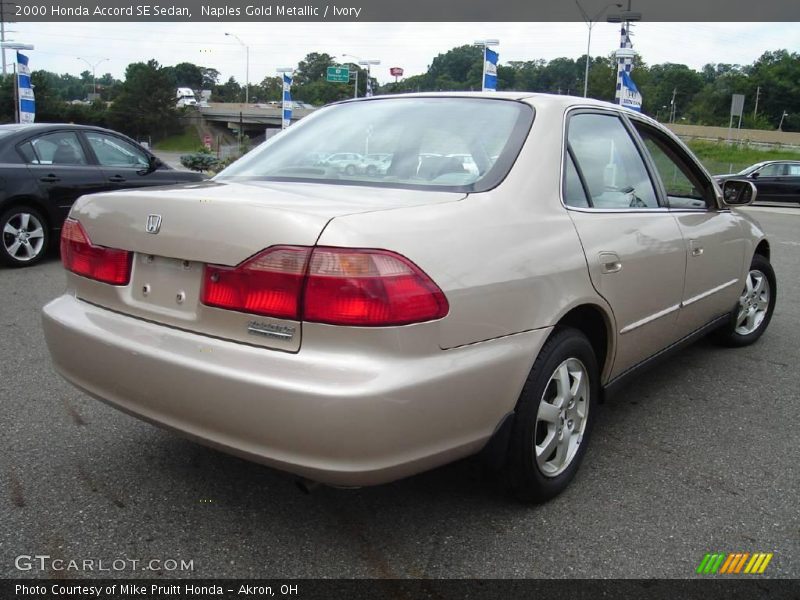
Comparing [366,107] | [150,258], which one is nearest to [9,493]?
[150,258]

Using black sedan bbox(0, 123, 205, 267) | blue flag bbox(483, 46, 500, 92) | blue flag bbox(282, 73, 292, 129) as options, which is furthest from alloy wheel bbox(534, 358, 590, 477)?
blue flag bbox(282, 73, 292, 129)

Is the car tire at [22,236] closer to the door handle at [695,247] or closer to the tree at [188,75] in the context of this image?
the door handle at [695,247]

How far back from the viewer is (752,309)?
16.8 ft

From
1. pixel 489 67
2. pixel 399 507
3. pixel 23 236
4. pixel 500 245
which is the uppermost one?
pixel 489 67

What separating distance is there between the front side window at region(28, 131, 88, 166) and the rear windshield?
5439 mm

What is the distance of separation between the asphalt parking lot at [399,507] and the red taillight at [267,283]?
2.86 ft

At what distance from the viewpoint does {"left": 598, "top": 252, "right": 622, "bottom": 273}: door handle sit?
2.92m

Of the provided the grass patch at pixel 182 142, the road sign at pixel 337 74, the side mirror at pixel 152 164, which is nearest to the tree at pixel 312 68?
the grass patch at pixel 182 142

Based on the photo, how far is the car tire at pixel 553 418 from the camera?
2535 mm

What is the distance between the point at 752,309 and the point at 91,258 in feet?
14.6

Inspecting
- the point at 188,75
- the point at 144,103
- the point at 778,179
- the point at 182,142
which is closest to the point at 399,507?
the point at 778,179

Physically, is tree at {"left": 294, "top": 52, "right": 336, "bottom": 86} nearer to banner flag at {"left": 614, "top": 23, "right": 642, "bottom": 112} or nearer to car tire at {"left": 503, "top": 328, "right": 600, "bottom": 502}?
banner flag at {"left": 614, "top": 23, "right": 642, "bottom": 112}

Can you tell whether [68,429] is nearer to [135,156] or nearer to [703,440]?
[703,440]

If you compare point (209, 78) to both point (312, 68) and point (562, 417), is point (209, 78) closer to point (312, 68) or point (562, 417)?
point (312, 68)
